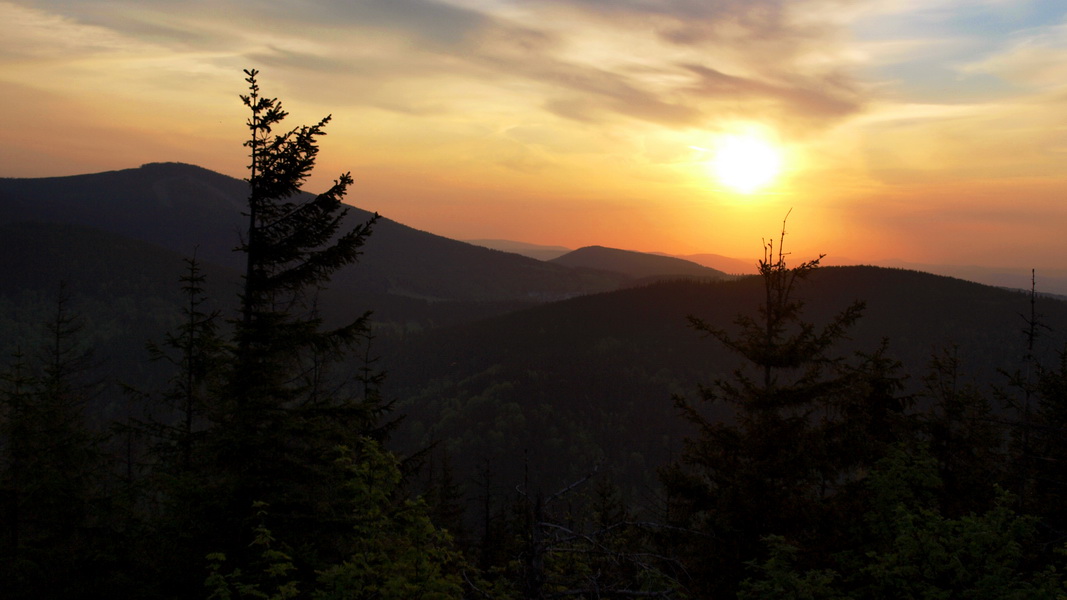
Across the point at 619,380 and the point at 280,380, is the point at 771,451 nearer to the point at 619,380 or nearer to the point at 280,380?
the point at 280,380

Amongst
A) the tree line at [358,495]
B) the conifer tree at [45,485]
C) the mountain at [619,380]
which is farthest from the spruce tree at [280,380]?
the mountain at [619,380]

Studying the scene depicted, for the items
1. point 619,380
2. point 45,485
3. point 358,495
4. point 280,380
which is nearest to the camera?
point 358,495

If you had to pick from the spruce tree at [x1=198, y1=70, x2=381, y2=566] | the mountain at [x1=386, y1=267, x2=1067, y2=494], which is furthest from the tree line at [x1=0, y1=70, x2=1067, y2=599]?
the mountain at [x1=386, y1=267, x2=1067, y2=494]

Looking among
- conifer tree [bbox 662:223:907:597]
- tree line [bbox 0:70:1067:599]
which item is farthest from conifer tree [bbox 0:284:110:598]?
conifer tree [bbox 662:223:907:597]

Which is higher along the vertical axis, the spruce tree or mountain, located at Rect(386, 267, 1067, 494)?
Result: the spruce tree

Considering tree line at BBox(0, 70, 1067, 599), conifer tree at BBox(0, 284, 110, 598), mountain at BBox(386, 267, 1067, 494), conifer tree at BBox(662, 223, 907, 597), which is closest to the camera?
tree line at BBox(0, 70, 1067, 599)

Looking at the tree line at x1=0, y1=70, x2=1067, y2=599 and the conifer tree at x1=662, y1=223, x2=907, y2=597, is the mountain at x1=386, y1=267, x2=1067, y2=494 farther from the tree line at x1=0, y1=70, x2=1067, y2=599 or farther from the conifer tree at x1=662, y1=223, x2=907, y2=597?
the conifer tree at x1=662, y1=223, x2=907, y2=597

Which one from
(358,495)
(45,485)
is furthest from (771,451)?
(45,485)

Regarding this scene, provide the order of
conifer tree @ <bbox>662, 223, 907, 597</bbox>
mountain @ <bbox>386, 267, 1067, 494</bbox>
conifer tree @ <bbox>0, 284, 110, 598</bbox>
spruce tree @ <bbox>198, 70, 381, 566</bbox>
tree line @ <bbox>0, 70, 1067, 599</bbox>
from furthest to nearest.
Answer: mountain @ <bbox>386, 267, 1067, 494</bbox> < conifer tree @ <bbox>0, 284, 110, 598</bbox> < conifer tree @ <bbox>662, 223, 907, 597</bbox> < spruce tree @ <bbox>198, 70, 381, 566</bbox> < tree line @ <bbox>0, 70, 1067, 599</bbox>

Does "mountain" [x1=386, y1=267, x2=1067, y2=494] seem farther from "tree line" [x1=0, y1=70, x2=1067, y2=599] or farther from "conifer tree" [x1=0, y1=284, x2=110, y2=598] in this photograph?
"tree line" [x1=0, y1=70, x2=1067, y2=599]

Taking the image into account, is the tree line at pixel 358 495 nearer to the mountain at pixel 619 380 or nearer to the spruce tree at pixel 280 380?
the spruce tree at pixel 280 380

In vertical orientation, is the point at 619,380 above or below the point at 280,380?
below

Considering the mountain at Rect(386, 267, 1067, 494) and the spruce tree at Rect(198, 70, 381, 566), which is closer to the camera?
the spruce tree at Rect(198, 70, 381, 566)

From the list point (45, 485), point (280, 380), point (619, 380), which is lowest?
point (619, 380)
